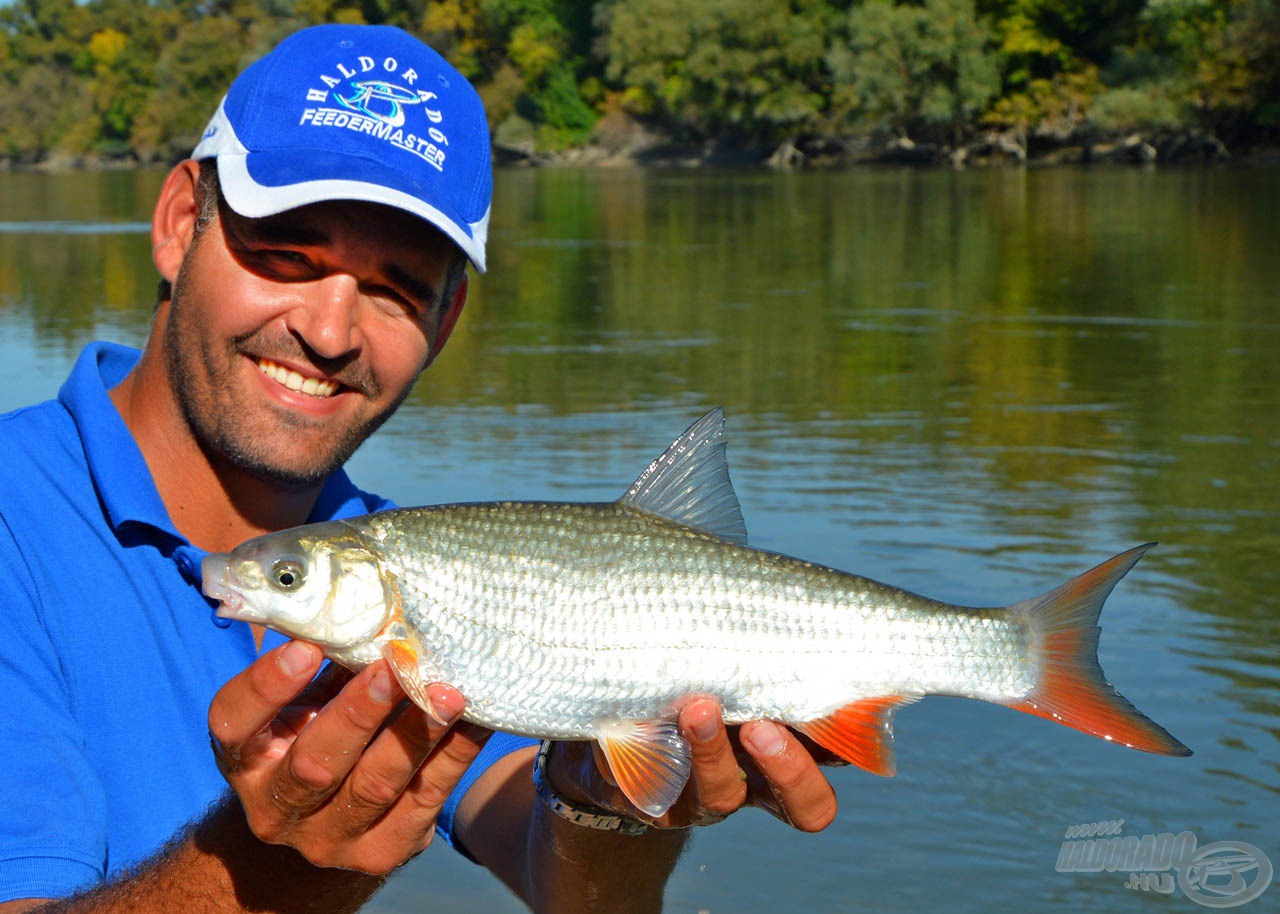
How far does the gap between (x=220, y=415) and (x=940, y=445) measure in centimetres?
817

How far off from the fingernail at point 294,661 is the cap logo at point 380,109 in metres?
1.27

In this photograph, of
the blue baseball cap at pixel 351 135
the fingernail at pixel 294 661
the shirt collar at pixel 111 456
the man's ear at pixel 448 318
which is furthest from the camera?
the man's ear at pixel 448 318

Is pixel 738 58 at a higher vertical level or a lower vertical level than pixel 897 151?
higher

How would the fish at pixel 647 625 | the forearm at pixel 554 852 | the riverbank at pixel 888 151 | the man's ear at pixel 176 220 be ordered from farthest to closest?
the riverbank at pixel 888 151 → the man's ear at pixel 176 220 → the forearm at pixel 554 852 → the fish at pixel 647 625

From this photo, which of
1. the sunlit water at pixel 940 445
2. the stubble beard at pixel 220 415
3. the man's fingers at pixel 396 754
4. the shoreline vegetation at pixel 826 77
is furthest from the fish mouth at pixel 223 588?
the shoreline vegetation at pixel 826 77

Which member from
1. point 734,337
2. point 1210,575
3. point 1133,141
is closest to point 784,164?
point 1133,141

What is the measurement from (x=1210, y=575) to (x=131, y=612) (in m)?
6.21

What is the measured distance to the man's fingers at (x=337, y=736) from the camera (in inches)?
102

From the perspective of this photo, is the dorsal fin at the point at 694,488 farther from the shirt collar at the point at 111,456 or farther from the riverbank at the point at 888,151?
the riverbank at the point at 888,151

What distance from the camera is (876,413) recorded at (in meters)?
12.1

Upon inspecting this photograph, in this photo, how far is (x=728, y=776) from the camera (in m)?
2.95

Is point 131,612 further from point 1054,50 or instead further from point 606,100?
point 606,100

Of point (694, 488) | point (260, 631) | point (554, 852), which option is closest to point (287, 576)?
point (260, 631)

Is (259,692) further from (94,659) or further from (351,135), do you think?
(351,135)
